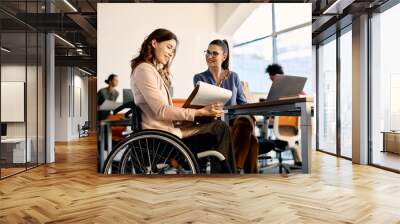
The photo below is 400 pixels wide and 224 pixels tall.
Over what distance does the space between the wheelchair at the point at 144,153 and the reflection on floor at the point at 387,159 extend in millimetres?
2625

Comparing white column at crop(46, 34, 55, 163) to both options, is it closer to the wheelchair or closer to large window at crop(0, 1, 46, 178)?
large window at crop(0, 1, 46, 178)

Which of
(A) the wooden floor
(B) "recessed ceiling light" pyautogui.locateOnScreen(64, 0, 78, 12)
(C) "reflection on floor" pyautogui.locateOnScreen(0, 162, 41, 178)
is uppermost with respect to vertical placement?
(B) "recessed ceiling light" pyautogui.locateOnScreen(64, 0, 78, 12)

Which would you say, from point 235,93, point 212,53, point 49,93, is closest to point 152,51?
point 212,53

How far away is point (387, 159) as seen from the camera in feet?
20.2

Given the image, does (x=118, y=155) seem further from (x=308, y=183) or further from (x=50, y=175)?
(x=308, y=183)

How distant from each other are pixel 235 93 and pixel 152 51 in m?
1.18

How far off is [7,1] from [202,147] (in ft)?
10.2

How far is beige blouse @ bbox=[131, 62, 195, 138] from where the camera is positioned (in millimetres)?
5043

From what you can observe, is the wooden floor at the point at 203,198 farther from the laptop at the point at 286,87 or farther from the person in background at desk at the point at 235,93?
the laptop at the point at 286,87

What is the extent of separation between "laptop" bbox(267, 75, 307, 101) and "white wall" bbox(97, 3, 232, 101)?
2.99 feet

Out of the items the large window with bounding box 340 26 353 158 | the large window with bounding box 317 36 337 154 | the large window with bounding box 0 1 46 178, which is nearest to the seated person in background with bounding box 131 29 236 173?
the large window with bounding box 0 1 46 178

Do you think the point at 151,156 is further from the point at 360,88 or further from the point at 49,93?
the point at 360,88

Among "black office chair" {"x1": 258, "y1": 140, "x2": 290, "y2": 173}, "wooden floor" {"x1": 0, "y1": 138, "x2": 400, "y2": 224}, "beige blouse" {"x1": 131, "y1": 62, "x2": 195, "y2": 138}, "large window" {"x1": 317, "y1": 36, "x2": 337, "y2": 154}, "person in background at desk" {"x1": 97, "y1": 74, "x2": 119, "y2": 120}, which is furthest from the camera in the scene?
"large window" {"x1": 317, "y1": 36, "x2": 337, "y2": 154}

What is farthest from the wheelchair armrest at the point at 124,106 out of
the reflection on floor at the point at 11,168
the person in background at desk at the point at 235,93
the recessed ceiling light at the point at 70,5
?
the recessed ceiling light at the point at 70,5
